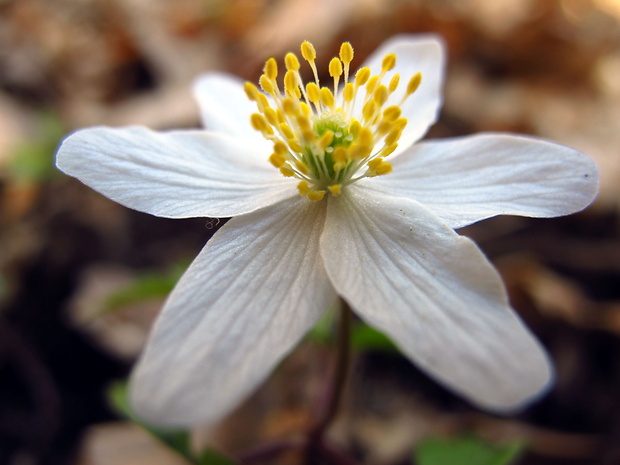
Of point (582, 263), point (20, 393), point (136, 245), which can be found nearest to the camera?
point (20, 393)

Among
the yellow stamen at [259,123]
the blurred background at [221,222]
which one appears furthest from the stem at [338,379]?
the yellow stamen at [259,123]

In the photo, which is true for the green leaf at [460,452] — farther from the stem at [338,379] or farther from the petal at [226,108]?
the petal at [226,108]

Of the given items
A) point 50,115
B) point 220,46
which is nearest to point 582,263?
point 220,46

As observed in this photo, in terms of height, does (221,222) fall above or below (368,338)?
above

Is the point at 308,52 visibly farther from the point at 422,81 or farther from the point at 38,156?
the point at 38,156

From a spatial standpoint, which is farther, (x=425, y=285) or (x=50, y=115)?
(x=50, y=115)

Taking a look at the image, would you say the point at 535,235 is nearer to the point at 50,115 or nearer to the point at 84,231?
the point at 84,231

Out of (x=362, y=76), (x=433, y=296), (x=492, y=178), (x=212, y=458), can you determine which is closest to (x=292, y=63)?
(x=362, y=76)
